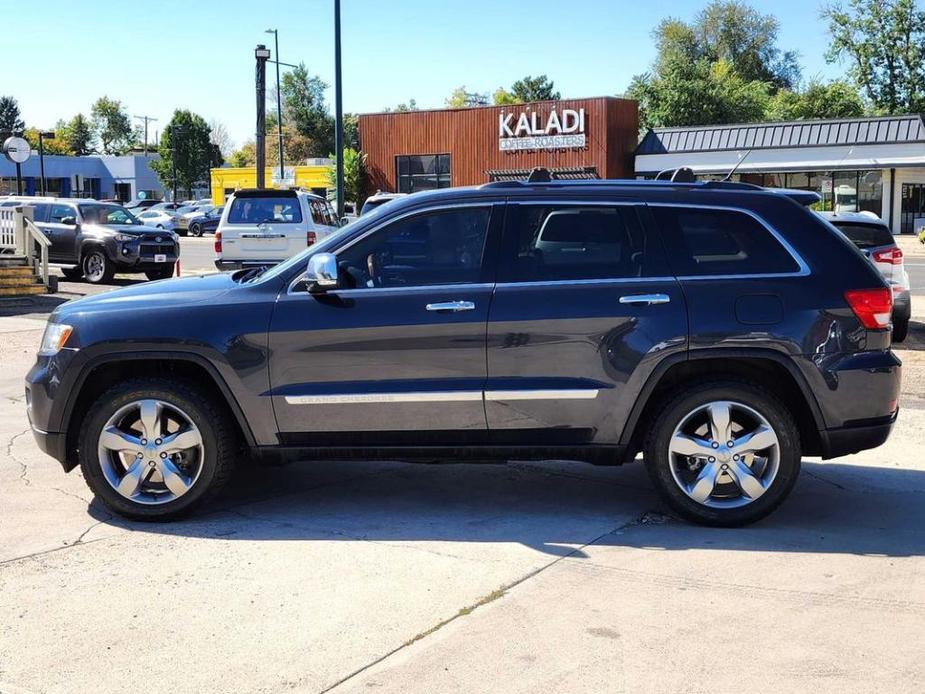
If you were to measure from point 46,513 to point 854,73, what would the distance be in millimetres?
63203

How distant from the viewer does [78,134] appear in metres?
125

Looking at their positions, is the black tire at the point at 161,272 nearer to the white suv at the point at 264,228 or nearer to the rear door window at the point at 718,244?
the white suv at the point at 264,228

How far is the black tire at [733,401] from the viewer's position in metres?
5.45

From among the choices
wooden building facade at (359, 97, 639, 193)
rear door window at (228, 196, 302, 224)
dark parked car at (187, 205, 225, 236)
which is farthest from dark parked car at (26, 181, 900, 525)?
dark parked car at (187, 205, 225, 236)

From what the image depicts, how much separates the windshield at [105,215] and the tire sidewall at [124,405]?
17.4 metres

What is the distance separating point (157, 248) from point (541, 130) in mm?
26908

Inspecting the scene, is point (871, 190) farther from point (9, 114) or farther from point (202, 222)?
point (9, 114)

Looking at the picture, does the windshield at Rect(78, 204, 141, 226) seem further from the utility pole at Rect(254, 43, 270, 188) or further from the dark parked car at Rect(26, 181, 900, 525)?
the dark parked car at Rect(26, 181, 900, 525)

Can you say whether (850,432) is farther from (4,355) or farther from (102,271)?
(102,271)

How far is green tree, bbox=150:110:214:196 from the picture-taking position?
8325cm

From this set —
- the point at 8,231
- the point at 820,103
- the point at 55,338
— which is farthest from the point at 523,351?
the point at 820,103

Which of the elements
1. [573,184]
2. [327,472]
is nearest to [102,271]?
[327,472]

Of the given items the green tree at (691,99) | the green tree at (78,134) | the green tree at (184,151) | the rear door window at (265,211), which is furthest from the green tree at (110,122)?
the rear door window at (265,211)

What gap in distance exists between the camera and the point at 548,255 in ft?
18.5
